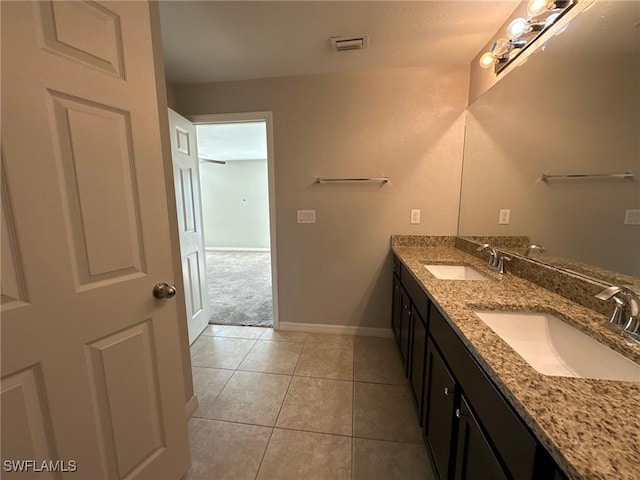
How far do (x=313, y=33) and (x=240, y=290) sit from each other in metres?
3.21

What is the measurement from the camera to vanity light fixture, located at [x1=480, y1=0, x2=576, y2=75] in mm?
1172

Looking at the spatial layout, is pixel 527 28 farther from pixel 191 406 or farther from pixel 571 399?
pixel 191 406

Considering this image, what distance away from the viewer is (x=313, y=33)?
1.62 meters

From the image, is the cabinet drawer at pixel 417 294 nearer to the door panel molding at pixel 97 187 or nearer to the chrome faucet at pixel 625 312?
the chrome faucet at pixel 625 312

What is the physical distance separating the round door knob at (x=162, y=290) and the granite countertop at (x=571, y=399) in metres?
1.12

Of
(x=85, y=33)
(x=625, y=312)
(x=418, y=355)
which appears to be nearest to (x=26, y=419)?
(x=85, y=33)

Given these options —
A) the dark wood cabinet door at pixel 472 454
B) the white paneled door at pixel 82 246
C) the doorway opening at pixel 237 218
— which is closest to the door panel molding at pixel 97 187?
the white paneled door at pixel 82 246

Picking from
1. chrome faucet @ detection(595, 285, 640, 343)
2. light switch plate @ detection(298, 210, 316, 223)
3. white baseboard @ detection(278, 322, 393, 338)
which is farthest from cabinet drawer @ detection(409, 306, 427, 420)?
light switch plate @ detection(298, 210, 316, 223)

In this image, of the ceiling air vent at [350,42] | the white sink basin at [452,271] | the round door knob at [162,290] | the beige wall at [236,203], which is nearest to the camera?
the round door knob at [162,290]

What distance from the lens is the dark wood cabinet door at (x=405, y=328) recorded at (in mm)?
1697

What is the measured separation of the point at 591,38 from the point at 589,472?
1.52 meters

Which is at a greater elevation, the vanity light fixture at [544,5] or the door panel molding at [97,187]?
the vanity light fixture at [544,5]

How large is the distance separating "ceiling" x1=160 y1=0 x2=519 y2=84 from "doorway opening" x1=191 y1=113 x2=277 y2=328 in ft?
1.51

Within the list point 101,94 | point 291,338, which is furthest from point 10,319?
point 291,338
